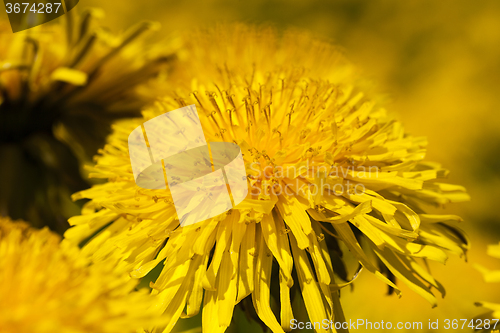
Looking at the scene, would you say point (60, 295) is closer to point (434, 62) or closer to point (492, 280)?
point (492, 280)

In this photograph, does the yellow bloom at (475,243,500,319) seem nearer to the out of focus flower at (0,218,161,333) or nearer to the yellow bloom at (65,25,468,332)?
the yellow bloom at (65,25,468,332)

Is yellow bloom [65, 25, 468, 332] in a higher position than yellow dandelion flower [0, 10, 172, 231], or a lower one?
lower

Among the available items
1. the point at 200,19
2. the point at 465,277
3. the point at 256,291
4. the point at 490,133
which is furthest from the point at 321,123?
the point at 200,19

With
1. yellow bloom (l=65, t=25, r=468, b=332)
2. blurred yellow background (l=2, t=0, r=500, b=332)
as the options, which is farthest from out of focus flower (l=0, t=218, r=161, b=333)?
blurred yellow background (l=2, t=0, r=500, b=332)

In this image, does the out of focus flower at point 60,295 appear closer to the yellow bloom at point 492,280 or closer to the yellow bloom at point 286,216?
the yellow bloom at point 286,216

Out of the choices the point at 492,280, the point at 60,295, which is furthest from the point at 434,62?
the point at 60,295

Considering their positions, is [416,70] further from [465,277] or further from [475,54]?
[465,277]

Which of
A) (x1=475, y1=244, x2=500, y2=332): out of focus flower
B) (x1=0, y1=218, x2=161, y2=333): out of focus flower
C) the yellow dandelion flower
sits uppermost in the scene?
the yellow dandelion flower
